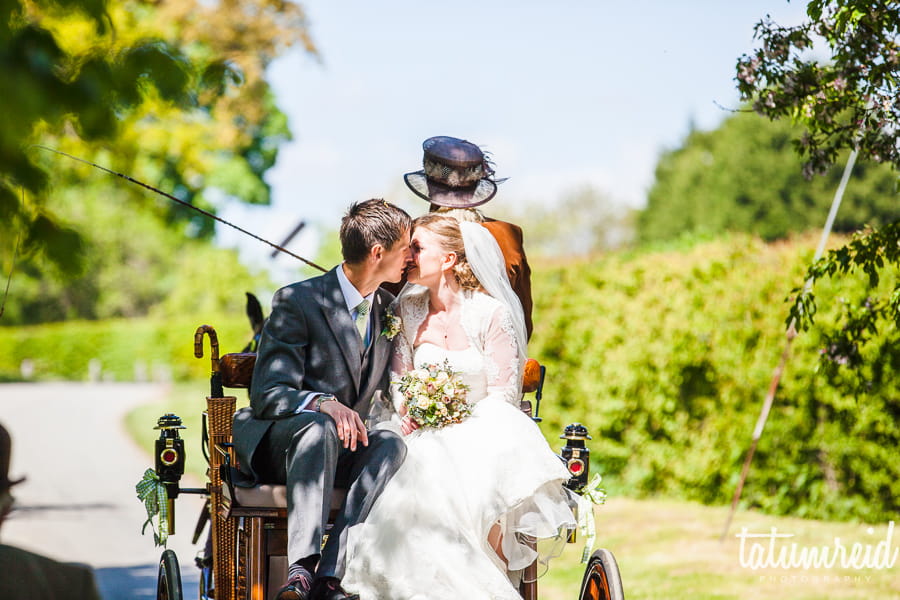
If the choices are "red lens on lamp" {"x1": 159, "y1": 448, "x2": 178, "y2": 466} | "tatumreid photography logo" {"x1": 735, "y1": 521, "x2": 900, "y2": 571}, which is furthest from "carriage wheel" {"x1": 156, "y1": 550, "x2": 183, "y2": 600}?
"tatumreid photography logo" {"x1": 735, "y1": 521, "x2": 900, "y2": 571}

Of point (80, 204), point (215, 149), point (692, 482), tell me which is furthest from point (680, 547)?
point (80, 204)

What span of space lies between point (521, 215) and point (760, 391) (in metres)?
38.1

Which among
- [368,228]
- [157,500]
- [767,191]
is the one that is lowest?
[157,500]

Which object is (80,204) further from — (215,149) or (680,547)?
(680,547)

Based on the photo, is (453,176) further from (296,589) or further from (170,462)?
(296,589)

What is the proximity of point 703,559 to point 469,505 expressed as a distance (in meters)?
4.69

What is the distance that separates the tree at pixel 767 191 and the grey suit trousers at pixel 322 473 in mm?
24683

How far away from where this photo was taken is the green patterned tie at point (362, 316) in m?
4.36

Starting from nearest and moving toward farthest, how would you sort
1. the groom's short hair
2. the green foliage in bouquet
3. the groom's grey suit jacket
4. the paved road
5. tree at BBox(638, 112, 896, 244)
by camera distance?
the groom's grey suit jacket < the groom's short hair < the paved road < the green foliage in bouquet < tree at BBox(638, 112, 896, 244)

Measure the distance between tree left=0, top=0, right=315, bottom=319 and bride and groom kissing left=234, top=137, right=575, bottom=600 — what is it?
1017mm

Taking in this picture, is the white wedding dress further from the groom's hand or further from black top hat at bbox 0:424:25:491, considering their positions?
black top hat at bbox 0:424:25:491

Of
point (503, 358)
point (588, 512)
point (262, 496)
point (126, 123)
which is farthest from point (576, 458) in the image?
point (126, 123)

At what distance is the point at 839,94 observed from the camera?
17.3ft

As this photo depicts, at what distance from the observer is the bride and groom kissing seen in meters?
3.77
